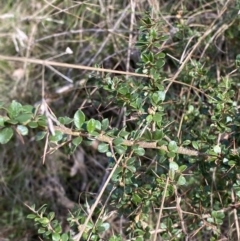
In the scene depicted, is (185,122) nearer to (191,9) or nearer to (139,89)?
(139,89)

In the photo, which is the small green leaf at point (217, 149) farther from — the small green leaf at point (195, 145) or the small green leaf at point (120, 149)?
the small green leaf at point (120, 149)

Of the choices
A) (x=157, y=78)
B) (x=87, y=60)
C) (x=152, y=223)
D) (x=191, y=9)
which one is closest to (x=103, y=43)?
(x=87, y=60)

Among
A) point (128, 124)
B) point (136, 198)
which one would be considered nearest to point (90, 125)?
point (136, 198)

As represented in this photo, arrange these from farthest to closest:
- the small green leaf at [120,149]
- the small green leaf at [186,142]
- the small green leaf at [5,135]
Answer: the small green leaf at [186,142] < the small green leaf at [120,149] < the small green leaf at [5,135]

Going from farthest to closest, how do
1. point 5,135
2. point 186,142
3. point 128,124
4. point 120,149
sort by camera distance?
point 128,124, point 186,142, point 120,149, point 5,135

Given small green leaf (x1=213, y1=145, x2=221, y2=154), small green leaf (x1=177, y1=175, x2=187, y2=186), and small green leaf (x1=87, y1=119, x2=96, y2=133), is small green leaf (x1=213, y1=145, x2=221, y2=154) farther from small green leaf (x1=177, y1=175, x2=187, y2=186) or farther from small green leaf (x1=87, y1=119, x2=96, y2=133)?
small green leaf (x1=87, y1=119, x2=96, y2=133)

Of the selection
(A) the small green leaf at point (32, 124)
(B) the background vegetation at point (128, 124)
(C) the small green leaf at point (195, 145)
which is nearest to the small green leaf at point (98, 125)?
(B) the background vegetation at point (128, 124)

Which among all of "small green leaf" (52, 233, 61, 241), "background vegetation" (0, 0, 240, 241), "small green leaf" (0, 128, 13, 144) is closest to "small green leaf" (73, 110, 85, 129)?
"background vegetation" (0, 0, 240, 241)

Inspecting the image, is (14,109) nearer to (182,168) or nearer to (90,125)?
(90,125)
